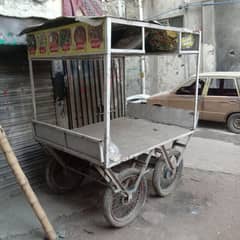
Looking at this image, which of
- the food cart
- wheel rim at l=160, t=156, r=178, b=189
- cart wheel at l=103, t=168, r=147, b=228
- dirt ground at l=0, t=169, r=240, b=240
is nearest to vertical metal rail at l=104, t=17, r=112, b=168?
the food cart

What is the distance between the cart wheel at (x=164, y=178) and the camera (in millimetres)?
4566

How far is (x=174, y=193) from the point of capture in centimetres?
498

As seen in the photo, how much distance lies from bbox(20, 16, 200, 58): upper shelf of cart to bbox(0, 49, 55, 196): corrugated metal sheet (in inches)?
20.0

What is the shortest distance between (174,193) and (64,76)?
263cm

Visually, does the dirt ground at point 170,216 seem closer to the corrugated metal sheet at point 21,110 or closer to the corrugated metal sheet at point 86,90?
the corrugated metal sheet at point 21,110

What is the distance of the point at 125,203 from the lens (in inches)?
161

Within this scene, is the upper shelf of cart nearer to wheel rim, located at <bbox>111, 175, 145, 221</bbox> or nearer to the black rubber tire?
wheel rim, located at <bbox>111, 175, 145, 221</bbox>

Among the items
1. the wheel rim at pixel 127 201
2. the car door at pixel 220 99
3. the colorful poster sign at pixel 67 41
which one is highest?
the colorful poster sign at pixel 67 41

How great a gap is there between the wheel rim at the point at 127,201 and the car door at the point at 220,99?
5.21 m

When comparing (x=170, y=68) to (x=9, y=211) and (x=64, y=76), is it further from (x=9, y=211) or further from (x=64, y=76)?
(x=9, y=211)

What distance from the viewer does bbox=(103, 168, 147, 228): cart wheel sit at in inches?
151

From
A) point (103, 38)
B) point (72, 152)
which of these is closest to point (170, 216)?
point (72, 152)

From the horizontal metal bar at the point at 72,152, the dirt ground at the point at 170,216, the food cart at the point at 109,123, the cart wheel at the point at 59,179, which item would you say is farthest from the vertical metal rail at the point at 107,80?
the cart wheel at the point at 59,179

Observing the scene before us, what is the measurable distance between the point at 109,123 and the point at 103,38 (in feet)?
3.17
